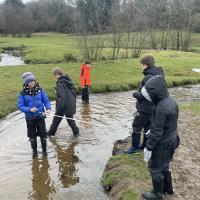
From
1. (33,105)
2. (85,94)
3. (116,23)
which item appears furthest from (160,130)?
(116,23)

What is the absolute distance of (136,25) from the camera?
131ft

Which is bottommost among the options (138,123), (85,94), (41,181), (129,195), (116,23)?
(41,181)

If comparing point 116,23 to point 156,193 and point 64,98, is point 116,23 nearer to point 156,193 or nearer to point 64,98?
point 64,98

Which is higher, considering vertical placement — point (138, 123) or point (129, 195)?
point (138, 123)

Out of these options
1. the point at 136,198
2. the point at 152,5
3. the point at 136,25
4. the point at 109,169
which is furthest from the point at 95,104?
the point at 152,5

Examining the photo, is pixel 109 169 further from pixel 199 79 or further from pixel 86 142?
pixel 199 79

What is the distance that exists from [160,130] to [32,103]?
4.49 metres

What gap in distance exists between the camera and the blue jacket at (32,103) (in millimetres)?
10117

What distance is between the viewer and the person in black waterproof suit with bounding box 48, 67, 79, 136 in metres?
12.1

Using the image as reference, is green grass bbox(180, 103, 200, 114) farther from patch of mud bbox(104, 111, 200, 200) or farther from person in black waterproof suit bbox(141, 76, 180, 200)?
person in black waterproof suit bbox(141, 76, 180, 200)

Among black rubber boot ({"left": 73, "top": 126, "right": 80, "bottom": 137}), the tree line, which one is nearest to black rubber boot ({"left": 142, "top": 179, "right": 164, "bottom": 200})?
black rubber boot ({"left": 73, "top": 126, "right": 80, "bottom": 137})

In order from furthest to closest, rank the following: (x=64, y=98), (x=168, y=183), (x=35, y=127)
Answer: (x=64, y=98), (x=35, y=127), (x=168, y=183)

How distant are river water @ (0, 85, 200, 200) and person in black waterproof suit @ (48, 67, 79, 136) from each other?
423 mm

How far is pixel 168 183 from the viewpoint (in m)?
7.63
